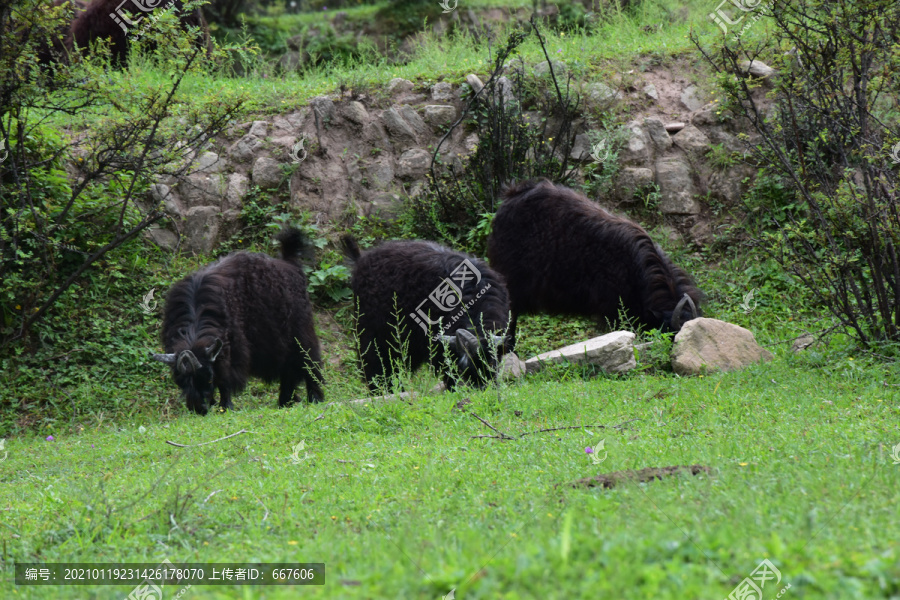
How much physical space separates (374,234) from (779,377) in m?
7.32

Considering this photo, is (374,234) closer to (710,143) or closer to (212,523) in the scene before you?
(710,143)

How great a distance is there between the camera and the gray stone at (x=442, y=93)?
13.6m

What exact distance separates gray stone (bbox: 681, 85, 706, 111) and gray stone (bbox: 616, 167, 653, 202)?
63.3 inches

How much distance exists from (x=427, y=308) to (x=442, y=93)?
6284mm

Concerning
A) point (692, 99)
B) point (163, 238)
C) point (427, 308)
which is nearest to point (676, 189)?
point (692, 99)

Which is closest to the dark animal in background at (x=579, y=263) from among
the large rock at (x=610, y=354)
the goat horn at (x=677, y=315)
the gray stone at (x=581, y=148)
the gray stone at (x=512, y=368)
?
the goat horn at (x=677, y=315)

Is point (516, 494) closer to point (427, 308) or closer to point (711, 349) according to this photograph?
point (711, 349)

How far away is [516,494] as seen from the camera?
3986mm

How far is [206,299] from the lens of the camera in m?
8.96

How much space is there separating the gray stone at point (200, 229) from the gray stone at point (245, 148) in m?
1.11

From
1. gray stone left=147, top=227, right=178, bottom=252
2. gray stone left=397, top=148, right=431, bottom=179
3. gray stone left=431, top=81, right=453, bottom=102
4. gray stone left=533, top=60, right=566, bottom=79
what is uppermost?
gray stone left=533, top=60, right=566, bottom=79

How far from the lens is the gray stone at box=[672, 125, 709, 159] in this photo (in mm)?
12547

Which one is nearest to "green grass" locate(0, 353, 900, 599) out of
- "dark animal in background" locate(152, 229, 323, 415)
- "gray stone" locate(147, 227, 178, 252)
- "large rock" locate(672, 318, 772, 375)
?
"large rock" locate(672, 318, 772, 375)

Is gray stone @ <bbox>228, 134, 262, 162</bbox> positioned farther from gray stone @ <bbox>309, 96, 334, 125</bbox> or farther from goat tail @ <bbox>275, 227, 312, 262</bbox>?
goat tail @ <bbox>275, 227, 312, 262</bbox>
